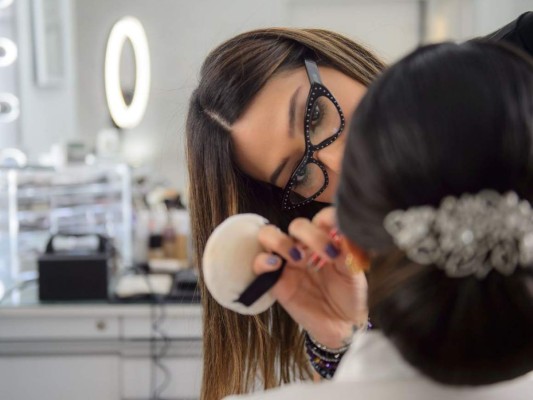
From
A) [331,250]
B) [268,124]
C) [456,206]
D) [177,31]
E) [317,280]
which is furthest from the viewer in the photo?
[177,31]

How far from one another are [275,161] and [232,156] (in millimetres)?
106

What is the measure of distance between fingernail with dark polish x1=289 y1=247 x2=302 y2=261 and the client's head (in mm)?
205

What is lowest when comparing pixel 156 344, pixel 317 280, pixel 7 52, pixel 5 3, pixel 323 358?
pixel 156 344

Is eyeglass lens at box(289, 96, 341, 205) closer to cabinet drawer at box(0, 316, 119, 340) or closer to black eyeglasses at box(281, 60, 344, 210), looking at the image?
black eyeglasses at box(281, 60, 344, 210)

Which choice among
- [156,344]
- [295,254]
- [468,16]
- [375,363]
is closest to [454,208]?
[375,363]

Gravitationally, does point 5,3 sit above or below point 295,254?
above

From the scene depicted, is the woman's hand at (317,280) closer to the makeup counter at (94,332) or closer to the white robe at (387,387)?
the white robe at (387,387)

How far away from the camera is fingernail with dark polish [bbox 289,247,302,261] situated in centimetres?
62

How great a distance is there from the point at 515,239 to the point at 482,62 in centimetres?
13

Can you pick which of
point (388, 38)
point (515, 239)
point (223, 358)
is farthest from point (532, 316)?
point (388, 38)

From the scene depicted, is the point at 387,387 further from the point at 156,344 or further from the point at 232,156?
the point at 156,344

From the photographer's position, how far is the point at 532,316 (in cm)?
40

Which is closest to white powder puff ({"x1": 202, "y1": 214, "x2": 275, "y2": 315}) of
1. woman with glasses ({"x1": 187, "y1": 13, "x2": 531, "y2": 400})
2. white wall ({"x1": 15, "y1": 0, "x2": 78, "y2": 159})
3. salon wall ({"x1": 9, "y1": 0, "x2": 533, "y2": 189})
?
woman with glasses ({"x1": 187, "y1": 13, "x2": 531, "y2": 400})

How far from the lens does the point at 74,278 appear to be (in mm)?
1695
